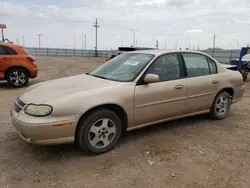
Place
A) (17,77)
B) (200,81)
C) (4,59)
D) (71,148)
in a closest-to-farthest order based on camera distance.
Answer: (71,148) → (200,81) → (4,59) → (17,77)

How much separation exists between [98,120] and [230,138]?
2333 millimetres

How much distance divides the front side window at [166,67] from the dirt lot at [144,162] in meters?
1.03

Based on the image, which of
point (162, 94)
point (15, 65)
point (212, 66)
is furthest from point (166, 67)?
point (15, 65)

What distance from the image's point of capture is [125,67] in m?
3.99

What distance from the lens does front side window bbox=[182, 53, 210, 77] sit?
14.1 ft

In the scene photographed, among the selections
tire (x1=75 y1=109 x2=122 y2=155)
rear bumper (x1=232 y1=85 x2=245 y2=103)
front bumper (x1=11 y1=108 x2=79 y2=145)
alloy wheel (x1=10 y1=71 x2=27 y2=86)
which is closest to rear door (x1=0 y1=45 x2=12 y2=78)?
alloy wheel (x1=10 y1=71 x2=27 y2=86)

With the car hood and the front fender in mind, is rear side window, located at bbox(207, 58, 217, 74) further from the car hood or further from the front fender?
the car hood

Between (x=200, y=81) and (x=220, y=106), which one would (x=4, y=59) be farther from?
(x=220, y=106)

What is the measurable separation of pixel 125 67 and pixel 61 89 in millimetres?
1164

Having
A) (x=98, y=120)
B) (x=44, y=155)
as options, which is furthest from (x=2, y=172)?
(x=98, y=120)

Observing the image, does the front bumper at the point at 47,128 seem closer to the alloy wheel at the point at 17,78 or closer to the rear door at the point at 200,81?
the rear door at the point at 200,81

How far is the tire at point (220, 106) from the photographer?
187 inches

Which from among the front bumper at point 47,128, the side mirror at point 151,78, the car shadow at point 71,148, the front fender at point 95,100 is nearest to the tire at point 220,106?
Result: the car shadow at point 71,148

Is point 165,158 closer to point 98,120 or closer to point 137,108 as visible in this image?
point 137,108
